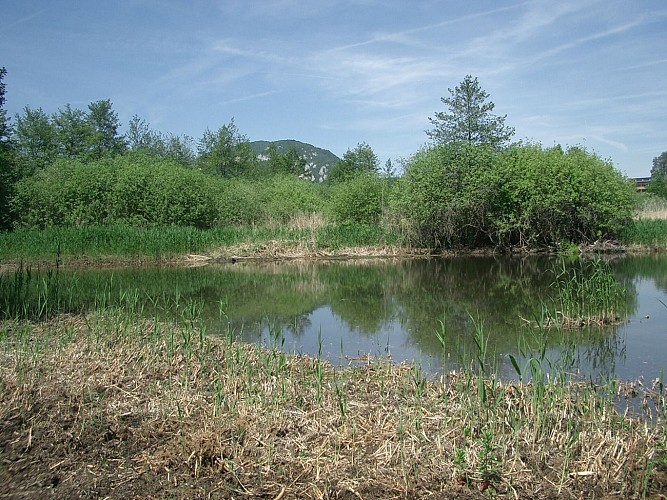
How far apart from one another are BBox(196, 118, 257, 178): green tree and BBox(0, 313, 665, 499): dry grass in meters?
50.0

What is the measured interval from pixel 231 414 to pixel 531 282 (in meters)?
13.6

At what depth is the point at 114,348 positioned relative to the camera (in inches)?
273

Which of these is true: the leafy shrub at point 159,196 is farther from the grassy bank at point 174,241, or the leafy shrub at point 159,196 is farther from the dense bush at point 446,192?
the dense bush at point 446,192

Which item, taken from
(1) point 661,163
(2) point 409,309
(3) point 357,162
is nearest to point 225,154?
(3) point 357,162

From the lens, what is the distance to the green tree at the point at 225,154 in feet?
179

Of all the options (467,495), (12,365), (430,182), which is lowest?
(467,495)

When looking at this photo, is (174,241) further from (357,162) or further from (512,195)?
(357,162)

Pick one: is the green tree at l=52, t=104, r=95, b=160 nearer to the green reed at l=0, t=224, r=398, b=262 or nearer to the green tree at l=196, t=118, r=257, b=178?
the green tree at l=196, t=118, r=257, b=178

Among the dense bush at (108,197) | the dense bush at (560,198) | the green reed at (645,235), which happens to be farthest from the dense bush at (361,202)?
the green reed at (645,235)

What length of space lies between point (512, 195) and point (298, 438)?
2473 cm

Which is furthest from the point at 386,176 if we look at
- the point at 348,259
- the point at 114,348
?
the point at 114,348

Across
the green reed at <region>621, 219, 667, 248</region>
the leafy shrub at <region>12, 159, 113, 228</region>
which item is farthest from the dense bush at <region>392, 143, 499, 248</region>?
the leafy shrub at <region>12, 159, 113, 228</region>

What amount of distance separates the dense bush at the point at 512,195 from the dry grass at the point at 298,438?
21986 millimetres

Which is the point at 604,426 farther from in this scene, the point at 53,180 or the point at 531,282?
the point at 53,180
